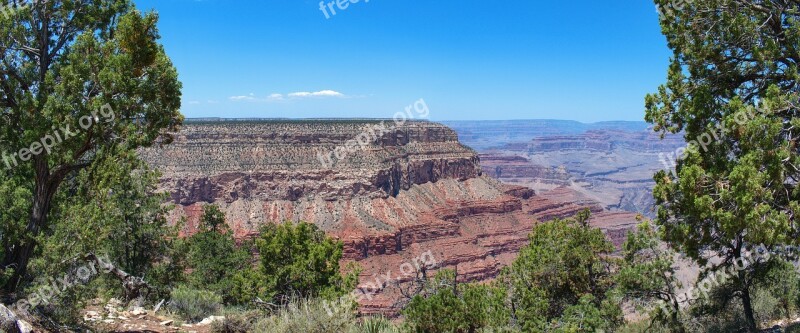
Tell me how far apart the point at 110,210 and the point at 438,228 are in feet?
265

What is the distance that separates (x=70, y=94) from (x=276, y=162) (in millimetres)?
80022

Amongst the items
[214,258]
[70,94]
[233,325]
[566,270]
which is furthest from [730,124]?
[214,258]

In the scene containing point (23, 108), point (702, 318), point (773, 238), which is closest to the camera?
point (773, 238)

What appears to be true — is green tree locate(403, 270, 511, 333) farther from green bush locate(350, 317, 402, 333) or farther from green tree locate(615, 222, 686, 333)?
green tree locate(615, 222, 686, 333)

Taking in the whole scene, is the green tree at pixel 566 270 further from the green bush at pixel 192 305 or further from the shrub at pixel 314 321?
the green bush at pixel 192 305

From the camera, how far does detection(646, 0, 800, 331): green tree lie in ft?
30.8

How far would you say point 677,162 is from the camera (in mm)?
11656

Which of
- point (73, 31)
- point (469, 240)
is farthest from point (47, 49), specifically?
point (469, 240)

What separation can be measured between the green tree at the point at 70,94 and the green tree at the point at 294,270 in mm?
10341

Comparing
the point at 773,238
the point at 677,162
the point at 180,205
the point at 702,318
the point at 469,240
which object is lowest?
the point at 469,240

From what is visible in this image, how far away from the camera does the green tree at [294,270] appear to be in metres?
20.4

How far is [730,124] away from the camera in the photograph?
10.0m

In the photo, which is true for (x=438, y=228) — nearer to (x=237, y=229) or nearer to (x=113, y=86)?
(x=237, y=229)

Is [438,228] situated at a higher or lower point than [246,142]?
lower
